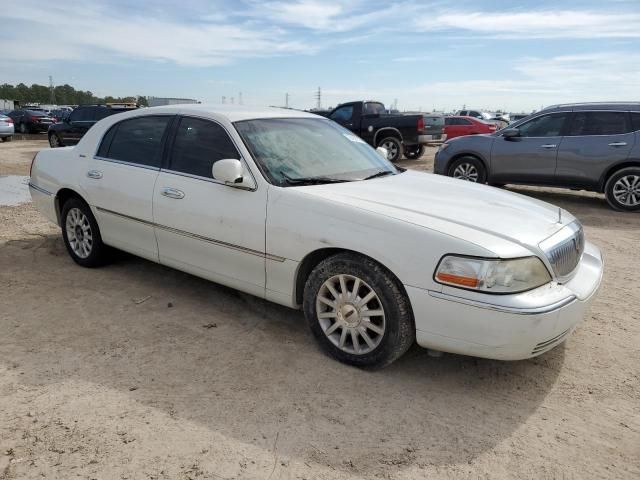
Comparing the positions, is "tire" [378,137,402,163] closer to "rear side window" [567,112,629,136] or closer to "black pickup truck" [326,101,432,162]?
"black pickup truck" [326,101,432,162]

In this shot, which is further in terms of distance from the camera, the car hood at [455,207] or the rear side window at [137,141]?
the rear side window at [137,141]

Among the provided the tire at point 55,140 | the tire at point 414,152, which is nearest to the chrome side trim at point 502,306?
the tire at point 414,152

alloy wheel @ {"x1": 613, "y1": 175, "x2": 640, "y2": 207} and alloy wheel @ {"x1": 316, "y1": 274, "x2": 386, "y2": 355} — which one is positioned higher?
alloy wheel @ {"x1": 613, "y1": 175, "x2": 640, "y2": 207}

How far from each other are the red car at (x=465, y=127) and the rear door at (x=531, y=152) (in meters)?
12.9

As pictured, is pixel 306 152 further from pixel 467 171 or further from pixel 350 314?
pixel 467 171

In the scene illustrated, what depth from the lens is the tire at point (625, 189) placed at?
8.77m

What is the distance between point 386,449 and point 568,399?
4.04ft

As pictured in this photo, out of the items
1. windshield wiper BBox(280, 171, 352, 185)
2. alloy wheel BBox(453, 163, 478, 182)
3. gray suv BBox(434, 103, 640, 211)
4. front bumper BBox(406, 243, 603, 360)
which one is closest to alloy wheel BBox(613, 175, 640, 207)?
gray suv BBox(434, 103, 640, 211)

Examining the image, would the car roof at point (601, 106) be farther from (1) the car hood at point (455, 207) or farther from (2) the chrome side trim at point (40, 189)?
(2) the chrome side trim at point (40, 189)

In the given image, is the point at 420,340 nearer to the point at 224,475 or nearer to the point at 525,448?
the point at 525,448

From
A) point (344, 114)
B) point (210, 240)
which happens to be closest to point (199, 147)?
point (210, 240)

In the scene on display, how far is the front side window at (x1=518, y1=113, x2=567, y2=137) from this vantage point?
940cm

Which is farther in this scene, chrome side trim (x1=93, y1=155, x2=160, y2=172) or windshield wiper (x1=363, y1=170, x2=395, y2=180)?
chrome side trim (x1=93, y1=155, x2=160, y2=172)

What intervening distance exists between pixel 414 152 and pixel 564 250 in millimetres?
14643
